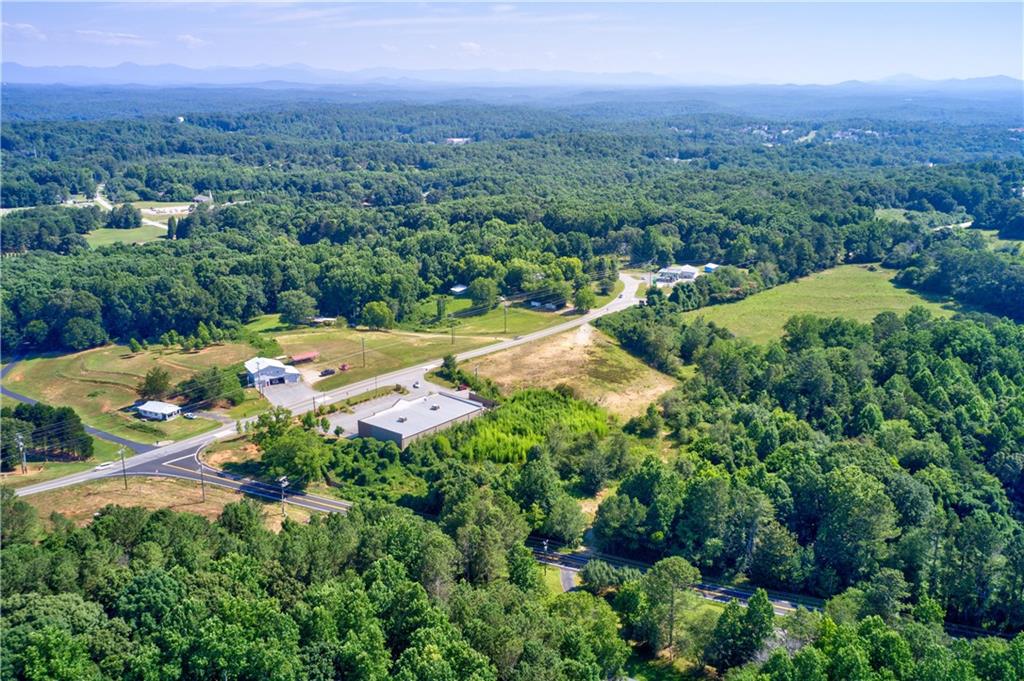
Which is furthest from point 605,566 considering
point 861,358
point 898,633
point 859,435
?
point 861,358

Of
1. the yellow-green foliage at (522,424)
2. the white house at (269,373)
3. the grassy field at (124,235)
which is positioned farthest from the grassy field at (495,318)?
the grassy field at (124,235)

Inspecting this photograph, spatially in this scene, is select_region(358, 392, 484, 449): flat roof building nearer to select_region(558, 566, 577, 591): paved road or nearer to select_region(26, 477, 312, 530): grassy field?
select_region(26, 477, 312, 530): grassy field

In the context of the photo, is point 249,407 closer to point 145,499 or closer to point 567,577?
A: point 145,499

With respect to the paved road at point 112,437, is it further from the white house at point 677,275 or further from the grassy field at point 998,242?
the grassy field at point 998,242

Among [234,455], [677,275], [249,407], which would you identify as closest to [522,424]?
[234,455]

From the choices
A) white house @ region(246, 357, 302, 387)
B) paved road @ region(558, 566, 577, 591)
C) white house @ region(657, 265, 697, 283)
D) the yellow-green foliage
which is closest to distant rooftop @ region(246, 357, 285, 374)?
white house @ region(246, 357, 302, 387)

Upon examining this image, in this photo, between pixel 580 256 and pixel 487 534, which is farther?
pixel 580 256

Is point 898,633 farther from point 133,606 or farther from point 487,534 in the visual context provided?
point 133,606
